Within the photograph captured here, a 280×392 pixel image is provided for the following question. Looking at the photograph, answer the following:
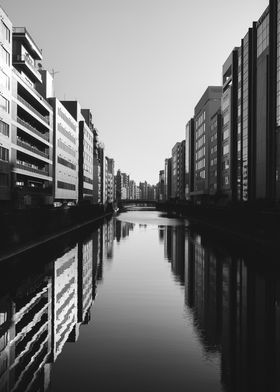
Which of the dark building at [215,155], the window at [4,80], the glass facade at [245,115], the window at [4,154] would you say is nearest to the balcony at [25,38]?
the window at [4,80]

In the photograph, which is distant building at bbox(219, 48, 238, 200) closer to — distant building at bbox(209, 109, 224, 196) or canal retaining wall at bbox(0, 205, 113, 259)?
distant building at bbox(209, 109, 224, 196)

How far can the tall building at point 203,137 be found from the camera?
161875 mm

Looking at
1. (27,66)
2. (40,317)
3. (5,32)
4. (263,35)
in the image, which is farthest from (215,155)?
(40,317)

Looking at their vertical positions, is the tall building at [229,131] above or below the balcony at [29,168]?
above

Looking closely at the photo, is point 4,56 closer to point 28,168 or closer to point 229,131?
point 28,168

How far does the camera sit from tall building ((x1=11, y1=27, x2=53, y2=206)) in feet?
251

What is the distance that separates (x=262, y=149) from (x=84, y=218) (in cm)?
3470

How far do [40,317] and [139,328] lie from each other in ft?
9.34

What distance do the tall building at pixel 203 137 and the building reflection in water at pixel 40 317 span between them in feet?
453

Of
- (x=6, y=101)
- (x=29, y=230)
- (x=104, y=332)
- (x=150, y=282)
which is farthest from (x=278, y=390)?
(x=6, y=101)

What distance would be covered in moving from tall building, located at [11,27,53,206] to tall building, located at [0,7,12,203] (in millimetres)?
2336

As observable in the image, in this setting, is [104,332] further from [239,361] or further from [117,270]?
[117,270]

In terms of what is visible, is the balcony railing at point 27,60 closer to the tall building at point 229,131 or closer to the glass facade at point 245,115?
the glass facade at point 245,115

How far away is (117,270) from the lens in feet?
78.7
